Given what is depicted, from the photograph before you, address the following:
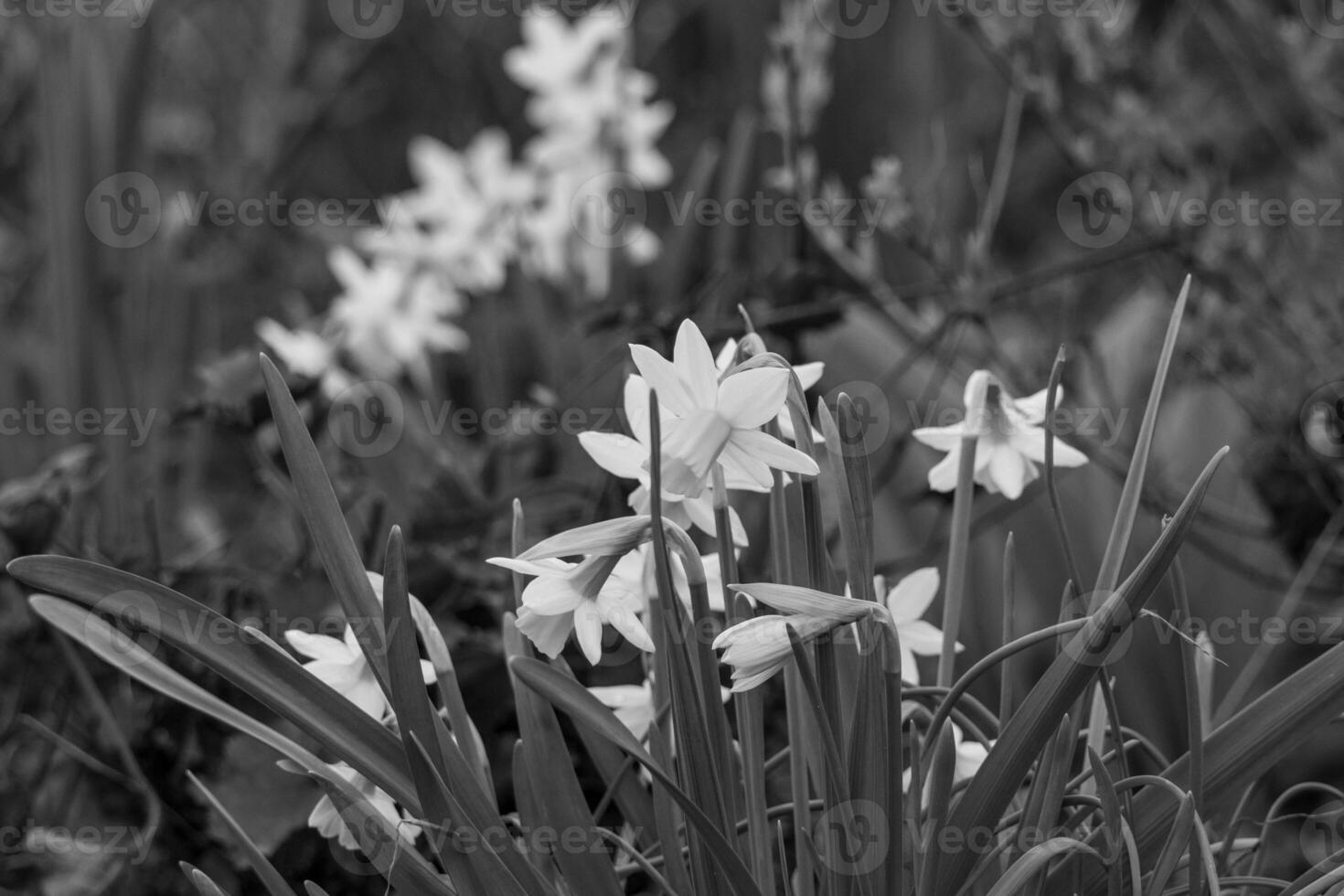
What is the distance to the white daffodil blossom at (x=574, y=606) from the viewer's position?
60 cm

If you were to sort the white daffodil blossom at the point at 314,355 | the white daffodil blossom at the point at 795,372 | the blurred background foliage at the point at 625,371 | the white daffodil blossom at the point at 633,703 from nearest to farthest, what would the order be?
the white daffodil blossom at the point at 795,372 → the white daffodil blossom at the point at 633,703 → the blurred background foliage at the point at 625,371 → the white daffodil blossom at the point at 314,355

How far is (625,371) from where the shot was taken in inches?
51.4

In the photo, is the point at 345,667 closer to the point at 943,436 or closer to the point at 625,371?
the point at 943,436

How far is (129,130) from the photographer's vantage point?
80.0 inches

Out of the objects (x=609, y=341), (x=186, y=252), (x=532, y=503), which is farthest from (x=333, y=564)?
(x=186, y=252)

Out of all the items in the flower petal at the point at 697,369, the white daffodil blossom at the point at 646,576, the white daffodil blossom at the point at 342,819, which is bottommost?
the white daffodil blossom at the point at 342,819

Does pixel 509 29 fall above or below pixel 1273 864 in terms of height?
above

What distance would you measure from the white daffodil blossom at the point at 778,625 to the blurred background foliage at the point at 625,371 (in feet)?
1.68

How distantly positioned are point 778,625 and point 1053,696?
15 centimetres

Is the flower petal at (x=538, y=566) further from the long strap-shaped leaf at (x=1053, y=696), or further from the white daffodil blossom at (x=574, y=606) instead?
the long strap-shaped leaf at (x=1053, y=696)

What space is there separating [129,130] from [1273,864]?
1962 mm

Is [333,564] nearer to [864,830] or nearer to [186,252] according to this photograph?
[864,830]

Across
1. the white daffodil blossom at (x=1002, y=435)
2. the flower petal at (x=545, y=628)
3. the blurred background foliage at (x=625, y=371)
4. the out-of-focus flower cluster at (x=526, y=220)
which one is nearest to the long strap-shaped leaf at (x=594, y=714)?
the flower petal at (x=545, y=628)

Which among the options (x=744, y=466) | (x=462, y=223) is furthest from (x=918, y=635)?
(x=462, y=223)
